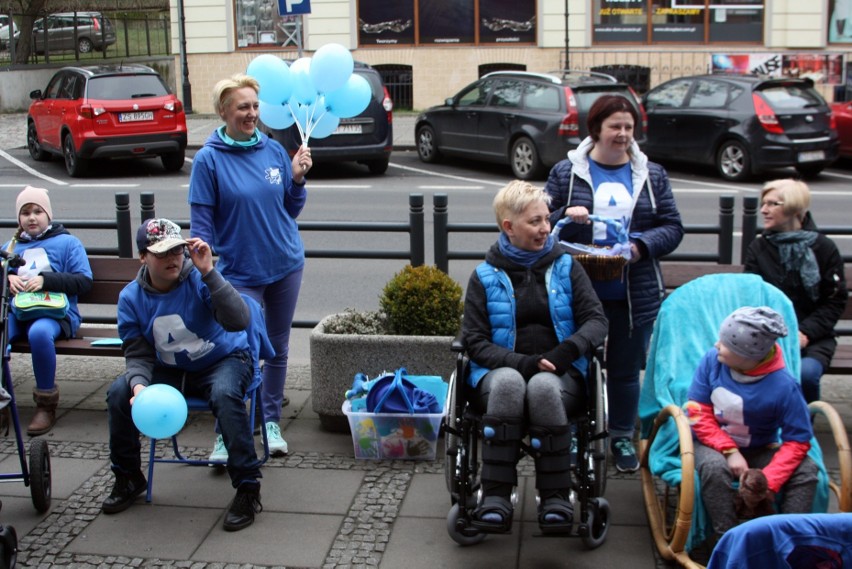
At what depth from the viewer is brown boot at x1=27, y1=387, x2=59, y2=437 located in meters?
6.55

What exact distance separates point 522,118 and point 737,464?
45.0 feet

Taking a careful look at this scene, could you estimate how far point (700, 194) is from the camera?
1647cm

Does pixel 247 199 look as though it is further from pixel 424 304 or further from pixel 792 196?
pixel 792 196

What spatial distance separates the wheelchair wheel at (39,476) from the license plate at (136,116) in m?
14.0

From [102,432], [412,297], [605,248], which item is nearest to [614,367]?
[605,248]

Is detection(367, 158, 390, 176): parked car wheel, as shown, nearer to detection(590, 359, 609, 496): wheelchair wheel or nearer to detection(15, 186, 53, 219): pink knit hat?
detection(15, 186, 53, 219): pink knit hat

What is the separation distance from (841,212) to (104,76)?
11759mm

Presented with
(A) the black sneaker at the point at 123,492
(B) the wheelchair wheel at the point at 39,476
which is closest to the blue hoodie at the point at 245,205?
(A) the black sneaker at the point at 123,492

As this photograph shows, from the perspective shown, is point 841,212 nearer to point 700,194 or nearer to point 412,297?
point 700,194

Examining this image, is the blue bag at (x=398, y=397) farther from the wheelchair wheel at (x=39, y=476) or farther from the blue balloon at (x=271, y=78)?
the blue balloon at (x=271, y=78)

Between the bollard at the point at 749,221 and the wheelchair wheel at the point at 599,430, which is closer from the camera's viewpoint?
the wheelchair wheel at the point at 599,430

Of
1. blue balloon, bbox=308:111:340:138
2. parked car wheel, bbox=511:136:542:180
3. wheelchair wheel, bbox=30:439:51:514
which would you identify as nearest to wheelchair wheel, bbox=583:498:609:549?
wheelchair wheel, bbox=30:439:51:514

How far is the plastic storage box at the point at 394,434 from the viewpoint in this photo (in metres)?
5.84

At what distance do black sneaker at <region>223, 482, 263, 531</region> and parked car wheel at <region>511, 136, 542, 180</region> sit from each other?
13.0m
